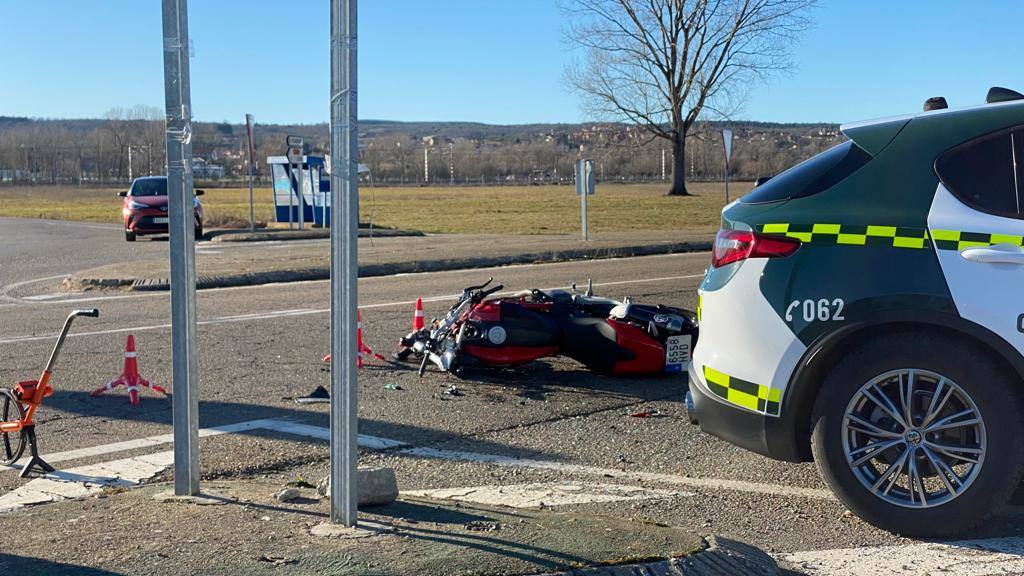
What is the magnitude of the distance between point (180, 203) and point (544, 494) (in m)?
2.21

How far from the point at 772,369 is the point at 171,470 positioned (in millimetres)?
3256

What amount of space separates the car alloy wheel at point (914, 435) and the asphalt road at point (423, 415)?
254 millimetres

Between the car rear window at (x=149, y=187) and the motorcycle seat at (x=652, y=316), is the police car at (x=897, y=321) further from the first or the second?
the car rear window at (x=149, y=187)

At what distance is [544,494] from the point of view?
515 cm

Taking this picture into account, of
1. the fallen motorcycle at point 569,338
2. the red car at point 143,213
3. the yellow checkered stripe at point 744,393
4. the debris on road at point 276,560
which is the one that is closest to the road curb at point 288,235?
the red car at point 143,213

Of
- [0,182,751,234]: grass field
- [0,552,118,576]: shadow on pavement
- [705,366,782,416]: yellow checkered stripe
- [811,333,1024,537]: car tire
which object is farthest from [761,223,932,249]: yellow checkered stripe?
[0,182,751,234]: grass field

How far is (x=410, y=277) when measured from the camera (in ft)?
53.4

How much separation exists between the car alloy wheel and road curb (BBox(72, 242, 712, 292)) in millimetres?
12193

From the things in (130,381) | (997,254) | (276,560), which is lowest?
(130,381)

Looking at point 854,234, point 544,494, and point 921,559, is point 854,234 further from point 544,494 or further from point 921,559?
point 544,494

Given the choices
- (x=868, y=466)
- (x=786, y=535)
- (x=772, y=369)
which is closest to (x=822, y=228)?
(x=772, y=369)

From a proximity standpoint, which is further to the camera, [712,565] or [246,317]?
[246,317]

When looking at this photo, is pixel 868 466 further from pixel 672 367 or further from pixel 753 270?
pixel 672 367

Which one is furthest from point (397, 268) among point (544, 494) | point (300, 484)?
point (544, 494)
